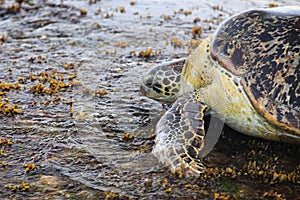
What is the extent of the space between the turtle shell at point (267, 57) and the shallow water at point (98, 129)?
0.73 meters

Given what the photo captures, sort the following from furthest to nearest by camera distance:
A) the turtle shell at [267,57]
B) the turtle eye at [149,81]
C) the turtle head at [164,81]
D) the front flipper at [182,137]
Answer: the turtle eye at [149,81], the turtle head at [164,81], the turtle shell at [267,57], the front flipper at [182,137]

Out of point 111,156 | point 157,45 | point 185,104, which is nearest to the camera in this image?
point 111,156

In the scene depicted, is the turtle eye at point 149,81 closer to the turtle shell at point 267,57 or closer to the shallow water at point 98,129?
the shallow water at point 98,129

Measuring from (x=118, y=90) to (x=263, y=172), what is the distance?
317 centimetres

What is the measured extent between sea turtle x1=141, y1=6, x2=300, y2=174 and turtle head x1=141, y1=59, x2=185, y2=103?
1.78 ft

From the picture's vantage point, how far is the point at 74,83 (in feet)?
23.2

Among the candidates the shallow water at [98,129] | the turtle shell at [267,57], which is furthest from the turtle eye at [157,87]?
the turtle shell at [267,57]

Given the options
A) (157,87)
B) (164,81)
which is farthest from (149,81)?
(164,81)

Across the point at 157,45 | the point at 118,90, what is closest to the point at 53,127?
the point at 118,90

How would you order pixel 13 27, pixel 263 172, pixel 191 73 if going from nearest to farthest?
pixel 263 172 → pixel 191 73 → pixel 13 27

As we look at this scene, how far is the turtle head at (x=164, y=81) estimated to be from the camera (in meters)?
6.23

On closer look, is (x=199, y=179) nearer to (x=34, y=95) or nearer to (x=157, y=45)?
(x=34, y=95)

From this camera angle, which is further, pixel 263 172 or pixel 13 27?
→ pixel 13 27

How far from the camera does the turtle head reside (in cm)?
623
